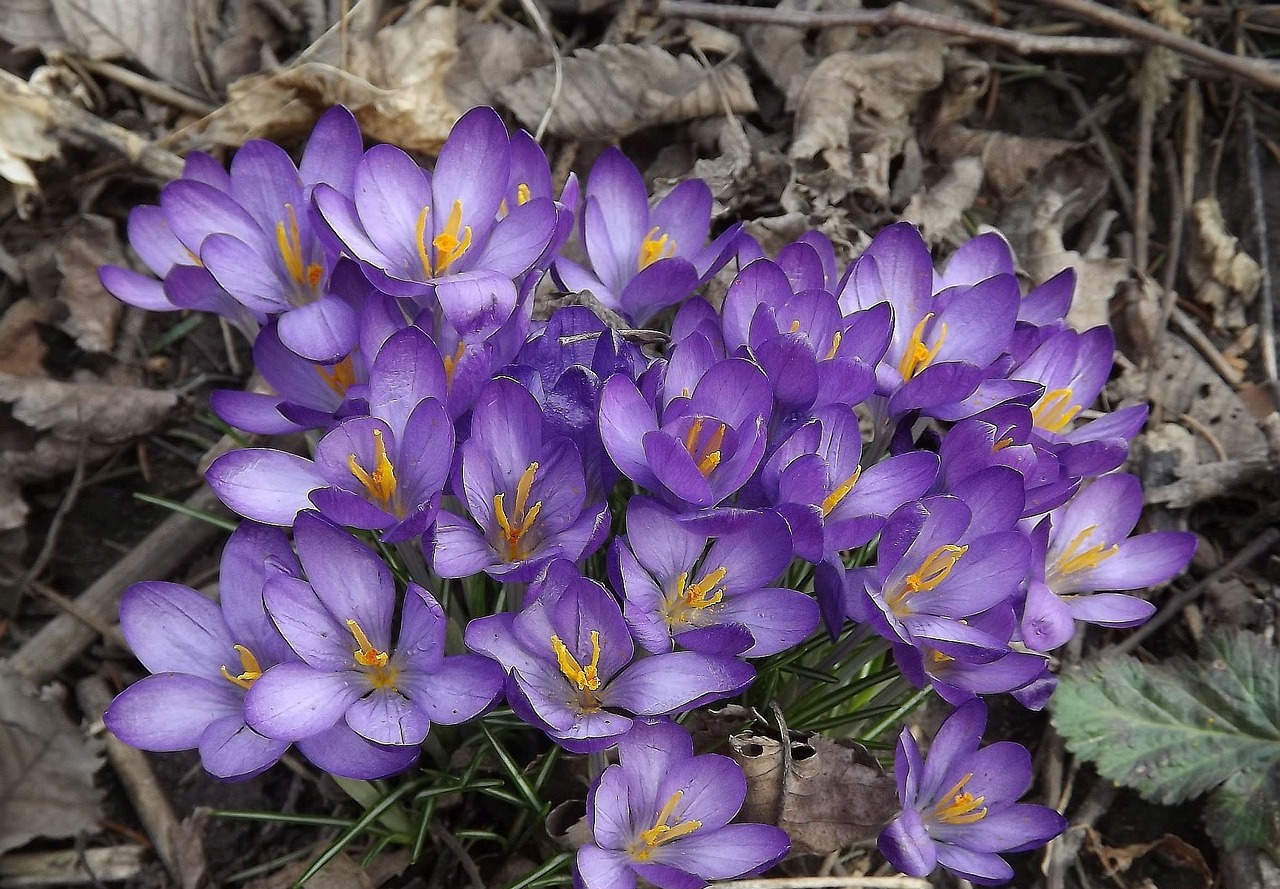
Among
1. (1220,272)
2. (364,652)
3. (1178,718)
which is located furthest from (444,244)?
(1220,272)

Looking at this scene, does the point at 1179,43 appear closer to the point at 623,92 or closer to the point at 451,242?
the point at 623,92

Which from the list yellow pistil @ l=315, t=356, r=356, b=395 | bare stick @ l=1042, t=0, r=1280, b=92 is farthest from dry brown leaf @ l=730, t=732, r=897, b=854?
bare stick @ l=1042, t=0, r=1280, b=92

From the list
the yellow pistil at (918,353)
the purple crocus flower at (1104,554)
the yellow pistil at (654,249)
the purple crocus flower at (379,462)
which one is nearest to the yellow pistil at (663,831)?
the purple crocus flower at (379,462)

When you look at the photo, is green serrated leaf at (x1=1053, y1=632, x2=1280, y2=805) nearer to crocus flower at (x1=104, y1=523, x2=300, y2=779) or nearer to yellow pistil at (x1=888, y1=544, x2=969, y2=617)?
yellow pistil at (x1=888, y1=544, x2=969, y2=617)

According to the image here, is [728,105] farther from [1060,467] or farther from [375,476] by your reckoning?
[375,476]

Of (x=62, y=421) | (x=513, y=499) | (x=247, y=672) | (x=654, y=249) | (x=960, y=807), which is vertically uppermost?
(x=654, y=249)

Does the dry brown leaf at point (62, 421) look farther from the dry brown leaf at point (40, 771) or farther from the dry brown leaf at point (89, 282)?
the dry brown leaf at point (40, 771)
